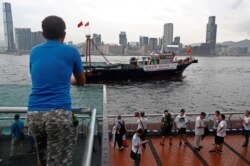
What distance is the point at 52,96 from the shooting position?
1.89 meters

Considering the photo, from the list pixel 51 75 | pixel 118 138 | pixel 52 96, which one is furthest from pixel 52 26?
pixel 118 138

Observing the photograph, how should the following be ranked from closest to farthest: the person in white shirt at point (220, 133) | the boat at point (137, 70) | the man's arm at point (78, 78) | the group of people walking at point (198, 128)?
1. the man's arm at point (78, 78)
2. the person in white shirt at point (220, 133)
3. the group of people walking at point (198, 128)
4. the boat at point (137, 70)

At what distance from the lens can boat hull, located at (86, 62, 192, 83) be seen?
46.1m

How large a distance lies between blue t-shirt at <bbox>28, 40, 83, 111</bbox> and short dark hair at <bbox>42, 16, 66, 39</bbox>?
0.09 metres

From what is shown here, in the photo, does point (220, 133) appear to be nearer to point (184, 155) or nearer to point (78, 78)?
point (184, 155)

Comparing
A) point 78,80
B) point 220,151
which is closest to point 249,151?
Result: point 220,151

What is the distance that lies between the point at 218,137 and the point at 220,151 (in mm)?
715

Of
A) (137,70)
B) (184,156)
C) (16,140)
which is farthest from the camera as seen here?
(137,70)

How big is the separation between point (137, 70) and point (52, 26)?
47.0 meters

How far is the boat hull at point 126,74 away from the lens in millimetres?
Answer: 46094

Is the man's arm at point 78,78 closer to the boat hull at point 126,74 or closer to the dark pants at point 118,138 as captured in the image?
the dark pants at point 118,138

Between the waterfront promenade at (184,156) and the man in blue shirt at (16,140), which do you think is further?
the waterfront promenade at (184,156)

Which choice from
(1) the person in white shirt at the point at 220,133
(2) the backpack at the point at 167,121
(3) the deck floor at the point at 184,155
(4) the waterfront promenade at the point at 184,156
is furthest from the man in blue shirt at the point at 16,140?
(1) the person in white shirt at the point at 220,133

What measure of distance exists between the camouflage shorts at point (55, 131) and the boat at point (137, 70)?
→ 43.6 metres
